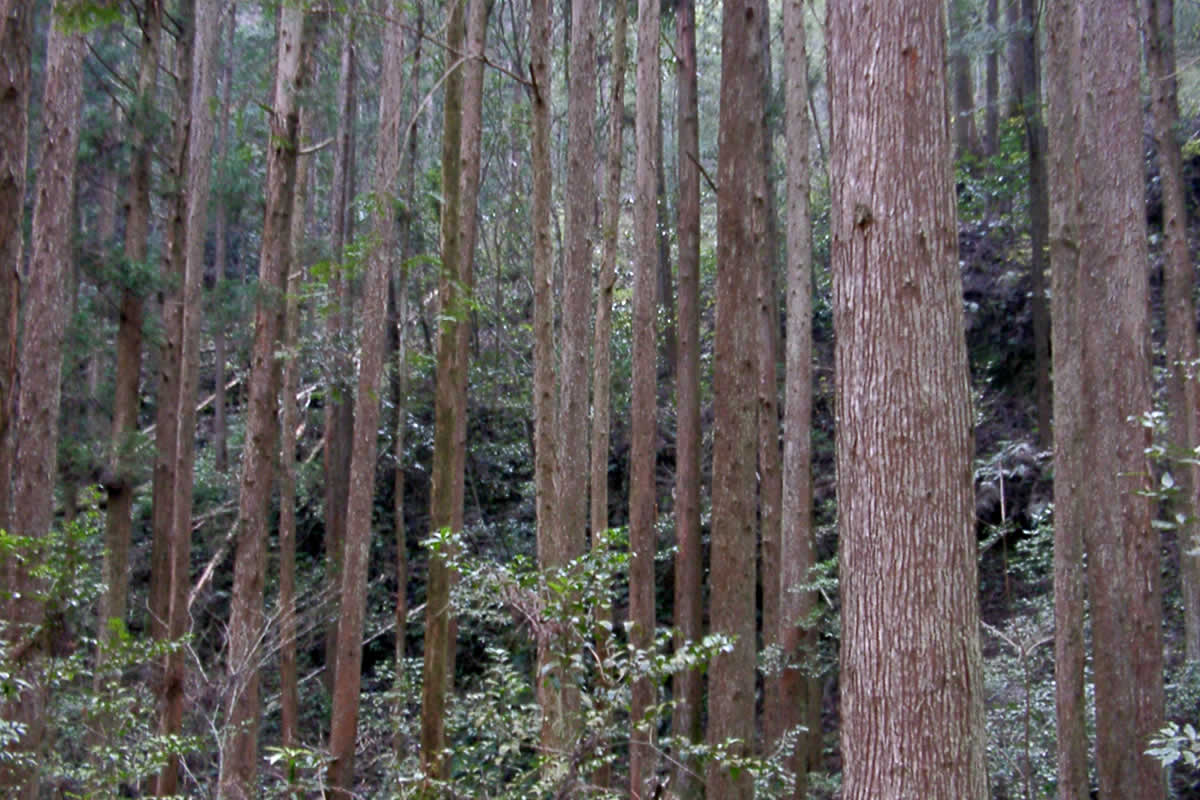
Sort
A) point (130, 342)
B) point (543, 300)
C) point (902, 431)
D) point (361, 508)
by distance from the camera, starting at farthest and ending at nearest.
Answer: point (130, 342) → point (361, 508) → point (543, 300) → point (902, 431)

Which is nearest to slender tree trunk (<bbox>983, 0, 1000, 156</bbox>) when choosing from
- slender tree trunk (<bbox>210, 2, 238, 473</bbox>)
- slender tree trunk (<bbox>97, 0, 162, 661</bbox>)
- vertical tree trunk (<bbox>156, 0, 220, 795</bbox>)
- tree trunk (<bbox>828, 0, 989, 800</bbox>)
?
slender tree trunk (<bbox>210, 2, 238, 473</bbox>)

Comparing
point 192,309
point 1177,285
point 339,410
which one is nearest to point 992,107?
point 1177,285

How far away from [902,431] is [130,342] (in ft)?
37.0

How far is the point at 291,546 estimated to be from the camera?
551 inches

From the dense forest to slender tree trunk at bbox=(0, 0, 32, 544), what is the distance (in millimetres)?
21

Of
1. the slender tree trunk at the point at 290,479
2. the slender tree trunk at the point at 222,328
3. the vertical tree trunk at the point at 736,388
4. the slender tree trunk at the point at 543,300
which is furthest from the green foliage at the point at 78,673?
the slender tree trunk at the point at 222,328

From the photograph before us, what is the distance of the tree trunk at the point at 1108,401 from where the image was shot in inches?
309

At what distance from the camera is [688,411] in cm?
1166

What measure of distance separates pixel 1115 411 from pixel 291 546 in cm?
1048

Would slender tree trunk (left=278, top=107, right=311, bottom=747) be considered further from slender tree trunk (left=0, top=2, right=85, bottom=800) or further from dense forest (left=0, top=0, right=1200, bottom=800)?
slender tree trunk (left=0, top=2, right=85, bottom=800)

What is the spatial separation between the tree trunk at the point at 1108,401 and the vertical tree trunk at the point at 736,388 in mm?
2953

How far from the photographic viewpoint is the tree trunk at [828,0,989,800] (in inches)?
149

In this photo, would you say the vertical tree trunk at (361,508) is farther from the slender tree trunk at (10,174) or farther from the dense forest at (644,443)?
the slender tree trunk at (10,174)

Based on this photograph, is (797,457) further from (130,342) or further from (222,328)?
(222,328)
